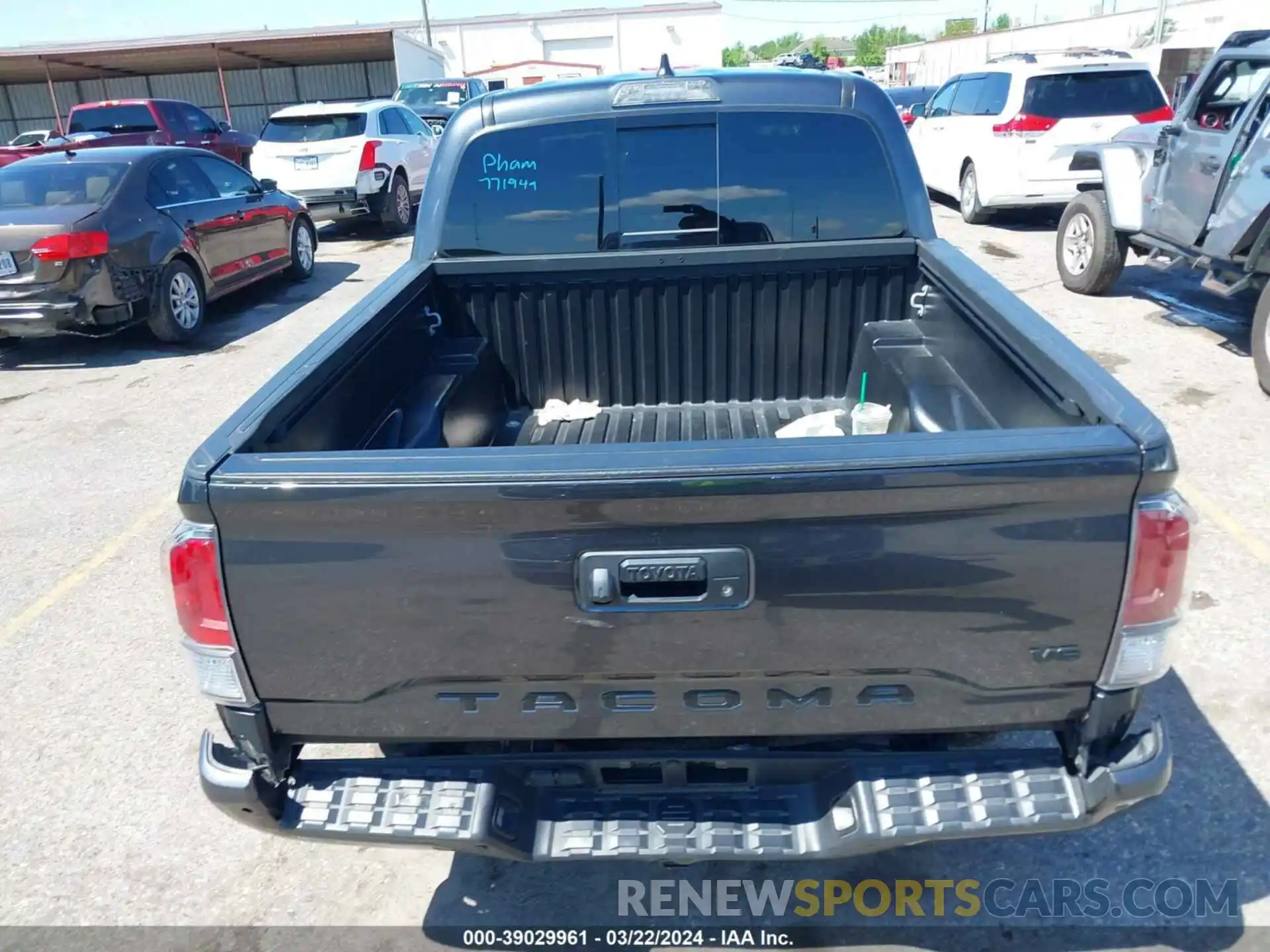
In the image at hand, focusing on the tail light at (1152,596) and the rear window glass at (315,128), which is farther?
the rear window glass at (315,128)

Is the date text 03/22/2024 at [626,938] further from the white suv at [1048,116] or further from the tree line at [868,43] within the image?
the tree line at [868,43]

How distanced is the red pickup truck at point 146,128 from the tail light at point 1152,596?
17.2 metres

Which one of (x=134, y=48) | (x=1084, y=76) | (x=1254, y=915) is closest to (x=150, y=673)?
(x=1254, y=915)

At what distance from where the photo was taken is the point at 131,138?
53.3 ft

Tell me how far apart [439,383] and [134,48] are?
30437 millimetres

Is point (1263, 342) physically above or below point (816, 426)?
below

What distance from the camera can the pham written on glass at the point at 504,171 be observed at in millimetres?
3572

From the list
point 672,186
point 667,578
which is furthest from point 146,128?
point 667,578

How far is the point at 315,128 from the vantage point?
13.4 meters

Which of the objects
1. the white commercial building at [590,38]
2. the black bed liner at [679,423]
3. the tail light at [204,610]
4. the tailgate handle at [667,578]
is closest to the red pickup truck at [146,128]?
the black bed liner at [679,423]

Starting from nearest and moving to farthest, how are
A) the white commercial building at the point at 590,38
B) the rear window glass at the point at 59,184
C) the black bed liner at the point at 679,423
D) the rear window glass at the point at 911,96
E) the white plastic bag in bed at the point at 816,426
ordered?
the white plastic bag in bed at the point at 816,426
the black bed liner at the point at 679,423
the rear window glass at the point at 59,184
the rear window glass at the point at 911,96
the white commercial building at the point at 590,38

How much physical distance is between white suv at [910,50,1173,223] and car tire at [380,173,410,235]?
794 centimetres

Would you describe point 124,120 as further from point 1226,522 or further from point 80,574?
point 1226,522

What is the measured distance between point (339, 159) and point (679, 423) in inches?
428
